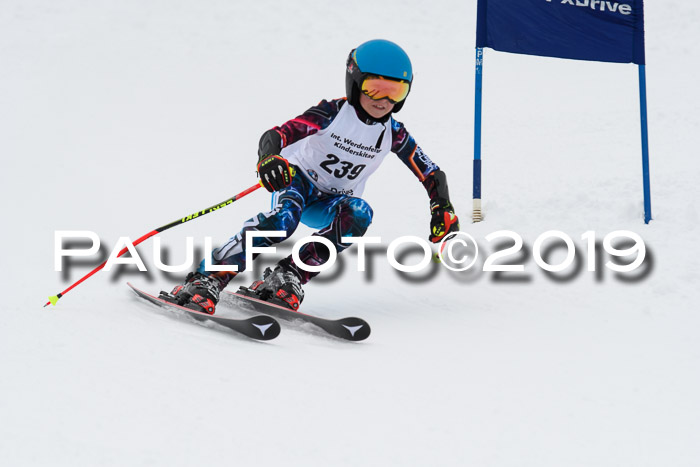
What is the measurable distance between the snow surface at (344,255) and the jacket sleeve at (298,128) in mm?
1056

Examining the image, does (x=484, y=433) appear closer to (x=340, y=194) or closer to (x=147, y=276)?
(x=340, y=194)

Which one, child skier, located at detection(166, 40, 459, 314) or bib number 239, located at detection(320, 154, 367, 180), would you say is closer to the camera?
child skier, located at detection(166, 40, 459, 314)

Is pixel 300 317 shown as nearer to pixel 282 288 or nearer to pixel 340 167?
pixel 282 288

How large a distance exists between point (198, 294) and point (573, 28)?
12.8 ft

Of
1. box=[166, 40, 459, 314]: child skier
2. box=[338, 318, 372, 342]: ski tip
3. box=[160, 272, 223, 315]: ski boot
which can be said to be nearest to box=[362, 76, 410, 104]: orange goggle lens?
box=[166, 40, 459, 314]: child skier

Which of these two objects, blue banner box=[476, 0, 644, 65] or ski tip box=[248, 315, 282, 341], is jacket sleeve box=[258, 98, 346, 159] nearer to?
ski tip box=[248, 315, 282, 341]

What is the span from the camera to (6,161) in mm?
8500

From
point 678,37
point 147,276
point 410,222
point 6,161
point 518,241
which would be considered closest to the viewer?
point 147,276

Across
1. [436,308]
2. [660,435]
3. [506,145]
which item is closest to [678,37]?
[506,145]

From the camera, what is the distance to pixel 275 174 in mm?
4039

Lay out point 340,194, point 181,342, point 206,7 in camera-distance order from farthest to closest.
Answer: point 206,7
point 340,194
point 181,342

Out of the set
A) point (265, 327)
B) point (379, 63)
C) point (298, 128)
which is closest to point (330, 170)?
point (298, 128)

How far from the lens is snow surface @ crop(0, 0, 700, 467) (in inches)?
107

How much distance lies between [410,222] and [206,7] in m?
7.47
